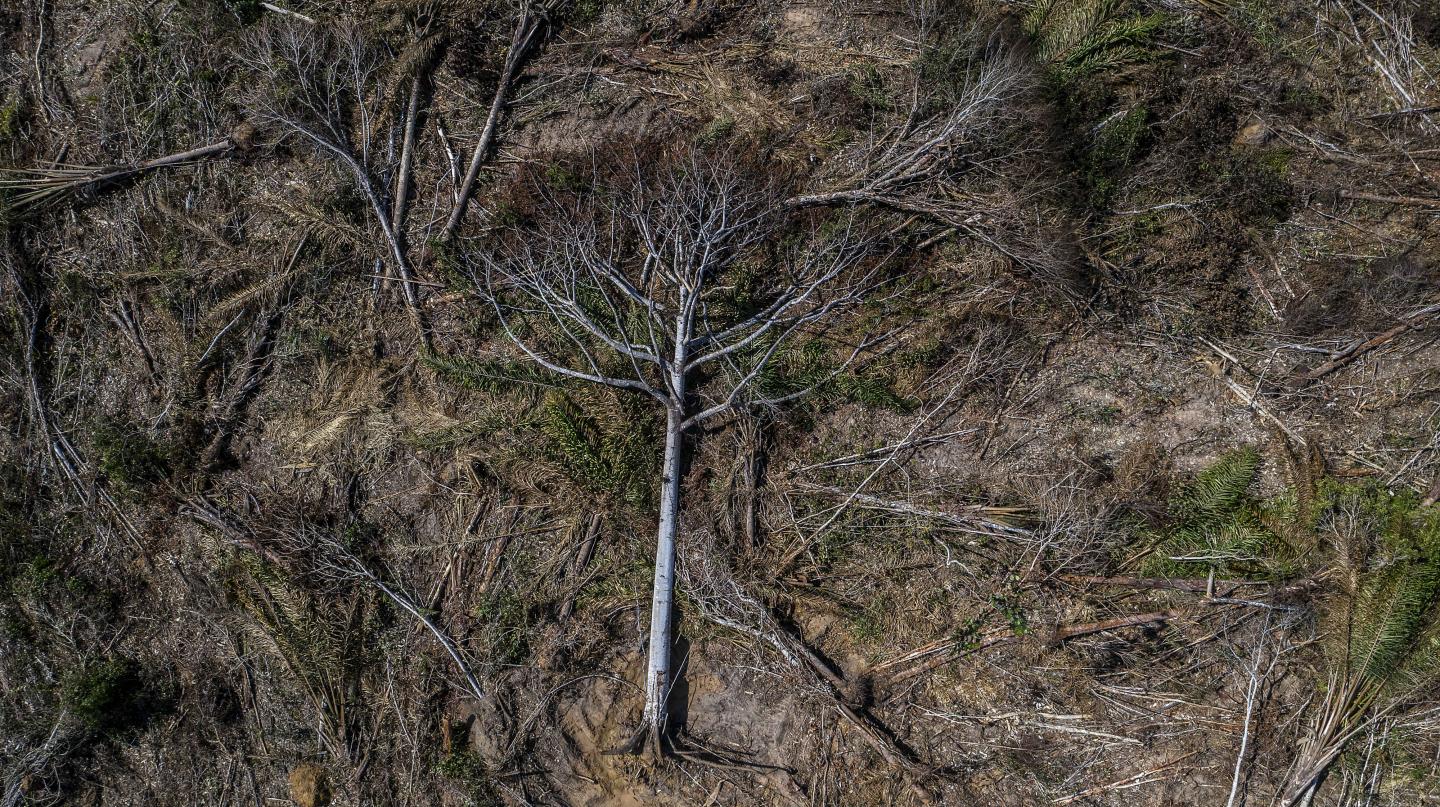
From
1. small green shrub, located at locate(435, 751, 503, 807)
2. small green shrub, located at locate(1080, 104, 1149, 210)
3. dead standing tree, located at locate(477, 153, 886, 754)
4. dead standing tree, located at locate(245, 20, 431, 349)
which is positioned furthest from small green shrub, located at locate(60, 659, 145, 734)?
small green shrub, located at locate(1080, 104, 1149, 210)

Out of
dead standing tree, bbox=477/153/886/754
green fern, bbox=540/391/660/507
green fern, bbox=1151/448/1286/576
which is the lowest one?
green fern, bbox=1151/448/1286/576

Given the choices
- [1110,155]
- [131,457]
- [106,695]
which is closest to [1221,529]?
[1110,155]

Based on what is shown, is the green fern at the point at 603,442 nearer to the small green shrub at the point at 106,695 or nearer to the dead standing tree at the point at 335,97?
the dead standing tree at the point at 335,97

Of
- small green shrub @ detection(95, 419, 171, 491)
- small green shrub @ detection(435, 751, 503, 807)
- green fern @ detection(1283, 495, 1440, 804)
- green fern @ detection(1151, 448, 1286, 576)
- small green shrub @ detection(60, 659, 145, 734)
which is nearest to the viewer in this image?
green fern @ detection(1283, 495, 1440, 804)

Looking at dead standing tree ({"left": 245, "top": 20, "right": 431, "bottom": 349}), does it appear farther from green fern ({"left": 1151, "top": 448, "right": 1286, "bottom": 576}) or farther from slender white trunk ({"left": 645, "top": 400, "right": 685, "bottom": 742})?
green fern ({"left": 1151, "top": 448, "right": 1286, "bottom": 576})

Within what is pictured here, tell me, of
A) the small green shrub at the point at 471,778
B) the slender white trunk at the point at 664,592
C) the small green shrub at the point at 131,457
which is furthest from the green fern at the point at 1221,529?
the small green shrub at the point at 131,457

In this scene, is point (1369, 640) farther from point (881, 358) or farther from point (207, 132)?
point (207, 132)

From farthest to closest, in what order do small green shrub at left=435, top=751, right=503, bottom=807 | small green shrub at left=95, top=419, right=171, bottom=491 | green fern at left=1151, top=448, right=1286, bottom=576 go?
small green shrub at left=95, top=419, right=171, bottom=491, small green shrub at left=435, top=751, right=503, bottom=807, green fern at left=1151, top=448, right=1286, bottom=576

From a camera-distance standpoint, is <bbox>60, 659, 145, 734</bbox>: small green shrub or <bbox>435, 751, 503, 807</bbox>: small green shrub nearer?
<bbox>435, 751, 503, 807</bbox>: small green shrub

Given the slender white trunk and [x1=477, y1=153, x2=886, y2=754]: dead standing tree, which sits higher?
[x1=477, y1=153, x2=886, y2=754]: dead standing tree
